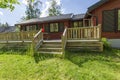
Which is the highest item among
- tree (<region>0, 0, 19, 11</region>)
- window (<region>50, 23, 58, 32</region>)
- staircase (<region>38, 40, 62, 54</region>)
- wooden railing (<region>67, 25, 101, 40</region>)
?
tree (<region>0, 0, 19, 11</region>)

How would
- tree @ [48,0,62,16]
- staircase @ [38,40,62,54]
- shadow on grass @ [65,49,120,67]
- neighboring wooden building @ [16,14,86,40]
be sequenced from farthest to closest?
tree @ [48,0,62,16], neighboring wooden building @ [16,14,86,40], staircase @ [38,40,62,54], shadow on grass @ [65,49,120,67]

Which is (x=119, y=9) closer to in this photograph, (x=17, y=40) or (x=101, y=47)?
(x=101, y=47)

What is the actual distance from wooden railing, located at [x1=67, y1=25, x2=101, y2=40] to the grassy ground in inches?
71.7

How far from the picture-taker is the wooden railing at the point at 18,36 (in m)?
15.5

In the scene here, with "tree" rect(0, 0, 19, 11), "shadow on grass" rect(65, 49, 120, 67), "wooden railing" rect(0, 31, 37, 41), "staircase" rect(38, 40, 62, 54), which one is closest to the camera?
"shadow on grass" rect(65, 49, 120, 67)

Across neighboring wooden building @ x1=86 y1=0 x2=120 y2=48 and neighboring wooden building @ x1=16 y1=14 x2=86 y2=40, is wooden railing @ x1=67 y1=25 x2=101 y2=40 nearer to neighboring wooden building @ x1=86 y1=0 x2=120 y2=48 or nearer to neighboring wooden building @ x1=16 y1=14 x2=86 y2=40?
neighboring wooden building @ x1=86 y1=0 x2=120 y2=48

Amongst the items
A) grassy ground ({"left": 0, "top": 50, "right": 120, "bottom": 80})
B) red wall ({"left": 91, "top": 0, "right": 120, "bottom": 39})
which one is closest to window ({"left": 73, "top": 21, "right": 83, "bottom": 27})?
red wall ({"left": 91, "top": 0, "right": 120, "bottom": 39})

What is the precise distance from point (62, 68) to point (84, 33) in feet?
17.3

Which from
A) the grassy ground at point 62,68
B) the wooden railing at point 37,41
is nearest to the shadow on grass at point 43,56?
the grassy ground at point 62,68

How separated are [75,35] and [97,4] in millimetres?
2983

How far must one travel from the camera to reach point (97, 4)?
14578 mm

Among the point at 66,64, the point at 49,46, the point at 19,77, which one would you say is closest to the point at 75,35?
the point at 49,46

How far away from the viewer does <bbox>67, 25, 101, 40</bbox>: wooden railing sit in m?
12.8

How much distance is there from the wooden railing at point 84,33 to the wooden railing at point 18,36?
3.08 m
